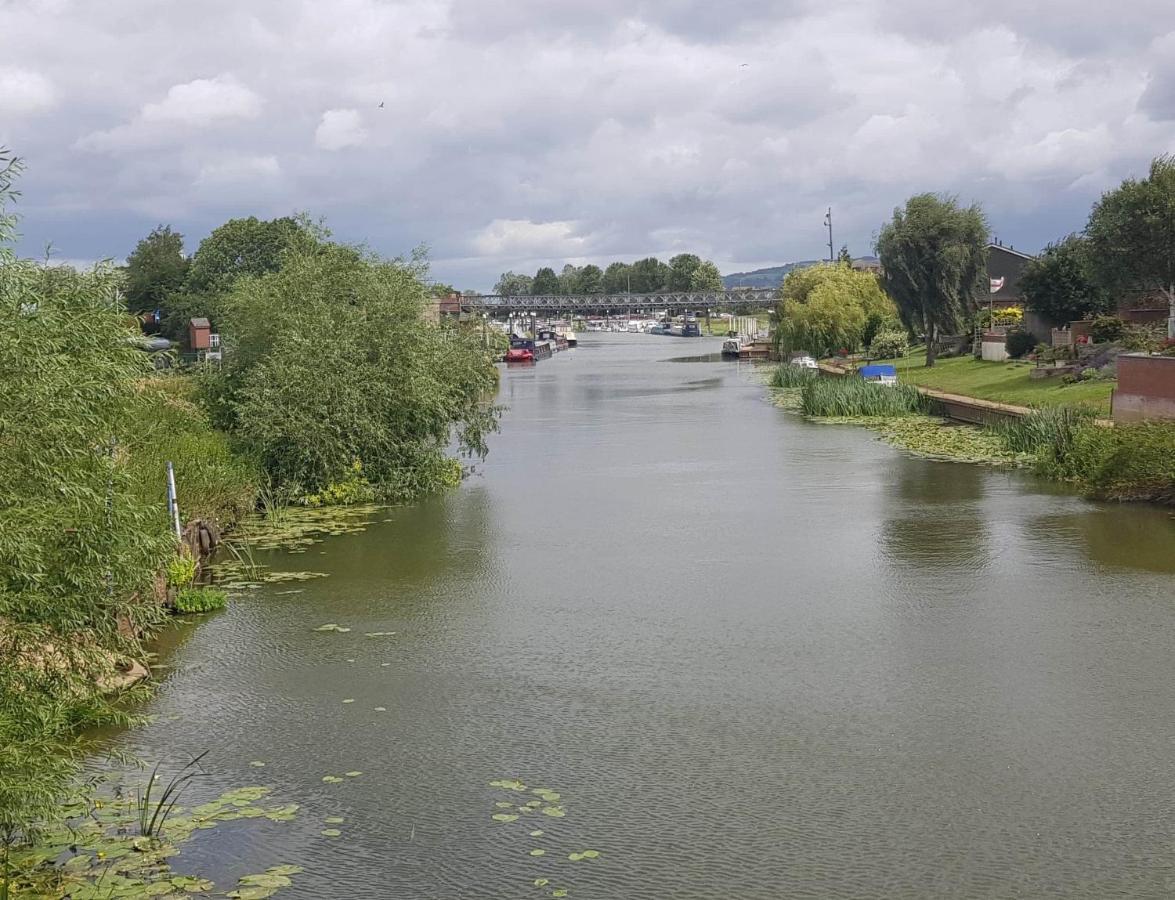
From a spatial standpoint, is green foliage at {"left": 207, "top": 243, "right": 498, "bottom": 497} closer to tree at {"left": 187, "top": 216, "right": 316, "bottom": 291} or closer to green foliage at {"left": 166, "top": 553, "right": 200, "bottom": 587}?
green foliage at {"left": 166, "top": 553, "right": 200, "bottom": 587}

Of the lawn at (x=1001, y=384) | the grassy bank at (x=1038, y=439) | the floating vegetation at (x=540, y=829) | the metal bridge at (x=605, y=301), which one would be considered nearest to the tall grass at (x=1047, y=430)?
the grassy bank at (x=1038, y=439)

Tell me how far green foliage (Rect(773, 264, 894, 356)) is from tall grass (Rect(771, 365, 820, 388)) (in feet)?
38.4

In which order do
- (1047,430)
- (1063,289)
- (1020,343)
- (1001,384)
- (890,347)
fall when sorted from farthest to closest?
(890,347) → (1063,289) → (1020,343) → (1001,384) → (1047,430)

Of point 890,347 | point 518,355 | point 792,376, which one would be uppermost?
point 518,355

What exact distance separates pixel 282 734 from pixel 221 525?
36.5 ft

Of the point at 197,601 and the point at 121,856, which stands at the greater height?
the point at 197,601

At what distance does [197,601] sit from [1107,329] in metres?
36.6

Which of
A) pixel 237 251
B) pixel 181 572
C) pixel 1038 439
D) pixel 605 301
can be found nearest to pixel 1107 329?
pixel 1038 439

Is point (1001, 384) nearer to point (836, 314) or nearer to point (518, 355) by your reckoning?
point (836, 314)

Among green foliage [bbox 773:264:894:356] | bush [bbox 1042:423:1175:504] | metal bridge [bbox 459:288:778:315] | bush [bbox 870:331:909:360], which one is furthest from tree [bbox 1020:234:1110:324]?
metal bridge [bbox 459:288:778:315]

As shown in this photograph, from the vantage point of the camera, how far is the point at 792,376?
62500mm

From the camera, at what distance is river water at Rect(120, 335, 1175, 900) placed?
375 inches

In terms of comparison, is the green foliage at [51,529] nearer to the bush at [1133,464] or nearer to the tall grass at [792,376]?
the bush at [1133,464]

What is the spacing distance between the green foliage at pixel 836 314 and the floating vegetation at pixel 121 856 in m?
67.3
